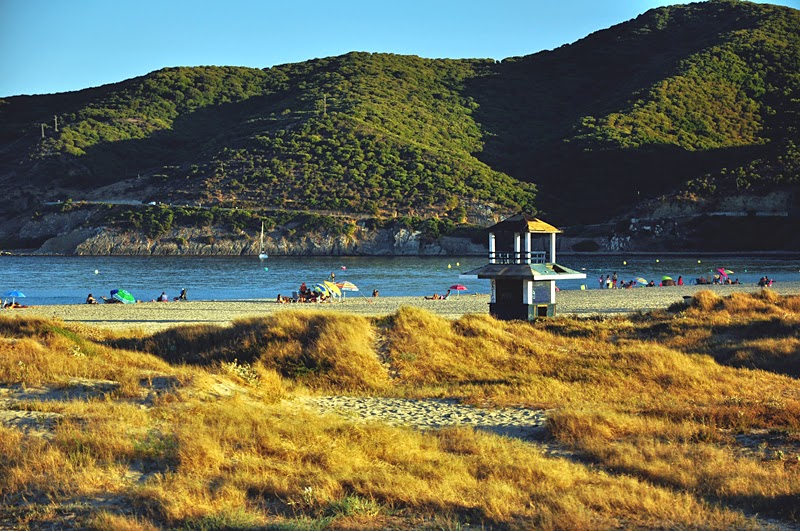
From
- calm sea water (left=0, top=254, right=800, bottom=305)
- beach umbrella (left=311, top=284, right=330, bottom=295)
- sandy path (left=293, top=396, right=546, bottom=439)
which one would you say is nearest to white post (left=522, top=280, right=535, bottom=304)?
sandy path (left=293, top=396, right=546, bottom=439)

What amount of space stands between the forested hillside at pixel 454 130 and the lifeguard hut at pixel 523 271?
277ft

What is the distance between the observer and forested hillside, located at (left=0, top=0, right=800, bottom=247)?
115 meters

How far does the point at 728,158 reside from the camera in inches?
4592

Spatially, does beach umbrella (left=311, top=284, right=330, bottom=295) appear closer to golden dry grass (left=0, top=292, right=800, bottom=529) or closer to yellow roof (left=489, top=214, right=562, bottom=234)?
yellow roof (left=489, top=214, right=562, bottom=234)

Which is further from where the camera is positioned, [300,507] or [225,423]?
[225,423]

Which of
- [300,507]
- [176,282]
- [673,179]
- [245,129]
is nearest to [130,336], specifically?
[300,507]

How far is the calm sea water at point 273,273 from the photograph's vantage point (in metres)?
55.6

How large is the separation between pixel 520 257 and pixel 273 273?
170 ft

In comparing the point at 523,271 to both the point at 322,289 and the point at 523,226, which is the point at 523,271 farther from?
the point at 322,289

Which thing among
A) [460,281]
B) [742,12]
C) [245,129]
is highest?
[742,12]

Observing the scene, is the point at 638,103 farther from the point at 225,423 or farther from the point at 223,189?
the point at 225,423

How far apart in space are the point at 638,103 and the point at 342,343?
12709 centimetres

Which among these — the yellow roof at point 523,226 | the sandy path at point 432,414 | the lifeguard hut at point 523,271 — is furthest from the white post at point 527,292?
the sandy path at point 432,414

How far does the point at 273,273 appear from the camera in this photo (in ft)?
245
